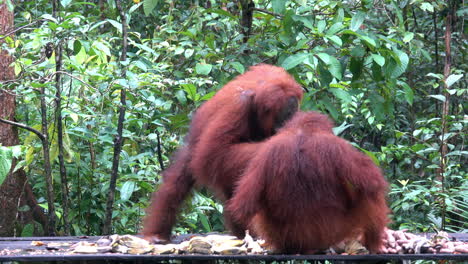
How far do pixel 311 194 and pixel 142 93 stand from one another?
1.29 m

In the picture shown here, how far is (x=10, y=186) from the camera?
323 cm

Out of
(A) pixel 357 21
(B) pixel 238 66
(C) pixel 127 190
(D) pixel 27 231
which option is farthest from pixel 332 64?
(D) pixel 27 231

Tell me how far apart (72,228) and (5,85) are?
882 mm

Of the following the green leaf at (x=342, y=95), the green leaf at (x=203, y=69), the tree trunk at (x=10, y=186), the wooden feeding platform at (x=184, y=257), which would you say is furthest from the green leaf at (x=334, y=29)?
the tree trunk at (x=10, y=186)

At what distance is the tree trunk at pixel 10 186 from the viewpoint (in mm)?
3201

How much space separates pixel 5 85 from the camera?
2.82 metres

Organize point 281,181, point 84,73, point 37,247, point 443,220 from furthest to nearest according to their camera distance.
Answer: point 443,220 < point 84,73 < point 37,247 < point 281,181

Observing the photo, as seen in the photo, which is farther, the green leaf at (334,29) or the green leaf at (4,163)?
the green leaf at (334,29)

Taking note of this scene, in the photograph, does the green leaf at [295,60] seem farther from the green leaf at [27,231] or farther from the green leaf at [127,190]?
the green leaf at [27,231]

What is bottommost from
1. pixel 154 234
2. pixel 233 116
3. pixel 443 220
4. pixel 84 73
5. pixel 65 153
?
pixel 443 220

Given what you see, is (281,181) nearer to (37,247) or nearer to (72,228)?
(37,247)

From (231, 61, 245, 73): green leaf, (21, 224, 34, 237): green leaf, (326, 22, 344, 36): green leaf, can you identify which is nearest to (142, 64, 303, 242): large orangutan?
(326, 22, 344, 36): green leaf

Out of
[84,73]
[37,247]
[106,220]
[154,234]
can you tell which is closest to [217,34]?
[84,73]

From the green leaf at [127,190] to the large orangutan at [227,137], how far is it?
15.7 inches
